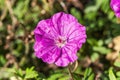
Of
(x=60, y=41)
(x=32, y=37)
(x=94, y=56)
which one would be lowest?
(x=60, y=41)

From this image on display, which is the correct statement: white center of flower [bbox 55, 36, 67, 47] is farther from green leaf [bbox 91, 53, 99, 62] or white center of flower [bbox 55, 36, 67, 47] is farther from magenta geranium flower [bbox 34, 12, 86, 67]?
green leaf [bbox 91, 53, 99, 62]

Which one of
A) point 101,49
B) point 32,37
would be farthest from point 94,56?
point 32,37

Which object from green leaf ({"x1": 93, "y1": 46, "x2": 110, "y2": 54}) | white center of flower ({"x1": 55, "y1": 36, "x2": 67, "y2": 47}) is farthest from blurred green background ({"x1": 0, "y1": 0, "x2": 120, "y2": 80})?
white center of flower ({"x1": 55, "y1": 36, "x2": 67, "y2": 47})

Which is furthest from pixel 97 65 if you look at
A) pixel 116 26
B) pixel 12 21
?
pixel 12 21

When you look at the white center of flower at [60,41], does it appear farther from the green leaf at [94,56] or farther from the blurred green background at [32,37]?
the green leaf at [94,56]

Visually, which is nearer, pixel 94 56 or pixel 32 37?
pixel 32 37

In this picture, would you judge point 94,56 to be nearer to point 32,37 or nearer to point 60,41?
point 32,37
